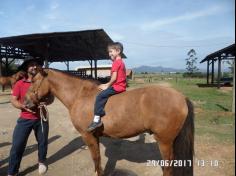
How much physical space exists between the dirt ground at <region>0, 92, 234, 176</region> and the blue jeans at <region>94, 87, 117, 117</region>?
1.27 metres

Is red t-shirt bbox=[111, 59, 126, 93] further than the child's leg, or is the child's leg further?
red t-shirt bbox=[111, 59, 126, 93]

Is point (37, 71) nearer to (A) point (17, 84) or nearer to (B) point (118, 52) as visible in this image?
(A) point (17, 84)

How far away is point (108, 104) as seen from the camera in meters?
4.12

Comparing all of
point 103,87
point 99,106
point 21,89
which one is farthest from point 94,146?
point 21,89

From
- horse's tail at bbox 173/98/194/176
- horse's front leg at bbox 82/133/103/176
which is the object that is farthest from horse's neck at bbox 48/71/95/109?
horse's tail at bbox 173/98/194/176

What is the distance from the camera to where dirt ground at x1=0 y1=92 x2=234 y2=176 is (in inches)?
186

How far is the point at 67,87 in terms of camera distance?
451 centimetres

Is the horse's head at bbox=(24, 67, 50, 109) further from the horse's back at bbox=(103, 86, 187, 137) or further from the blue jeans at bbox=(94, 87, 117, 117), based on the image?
the horse's back at bbox=(103, 86, 187, 137)

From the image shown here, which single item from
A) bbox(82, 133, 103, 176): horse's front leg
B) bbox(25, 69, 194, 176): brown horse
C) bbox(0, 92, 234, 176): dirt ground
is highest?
bbox(25, 69, 194, 176): brown horse

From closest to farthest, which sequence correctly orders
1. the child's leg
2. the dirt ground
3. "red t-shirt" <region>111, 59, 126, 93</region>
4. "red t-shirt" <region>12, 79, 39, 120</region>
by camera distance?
the child's leg
"red t-shirt" <region>111, 59, 126, 93</region>
"red t-shirt" <region>12, 79, 39, 120</region>
the dirt ground

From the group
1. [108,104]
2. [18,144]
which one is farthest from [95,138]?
[18,144]

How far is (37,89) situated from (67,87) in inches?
18.6

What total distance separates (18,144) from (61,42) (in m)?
14.5

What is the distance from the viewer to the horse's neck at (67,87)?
175 inches
